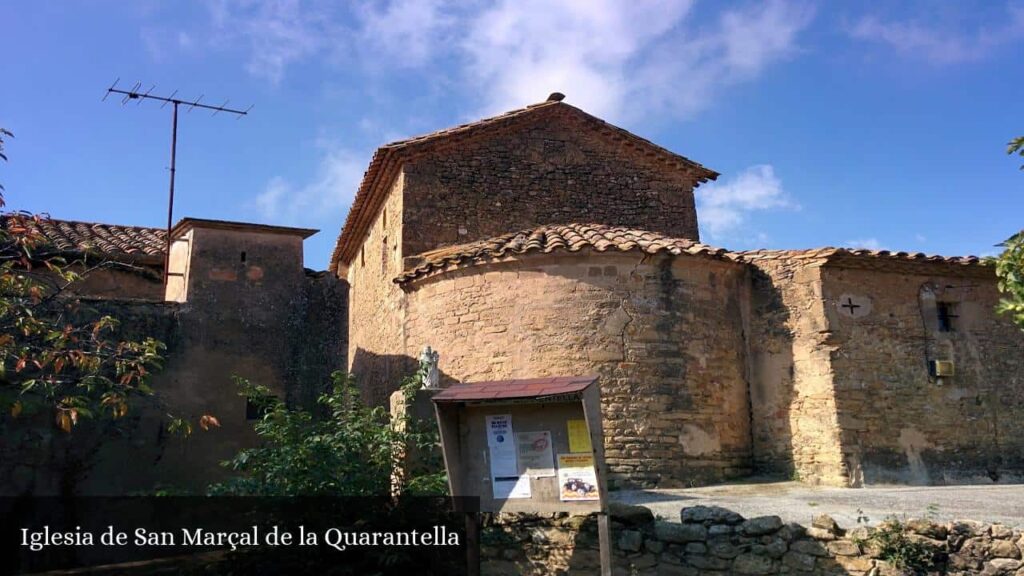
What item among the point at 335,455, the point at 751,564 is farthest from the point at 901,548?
the point at 335,455

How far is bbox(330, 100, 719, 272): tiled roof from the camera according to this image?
44.7 ft

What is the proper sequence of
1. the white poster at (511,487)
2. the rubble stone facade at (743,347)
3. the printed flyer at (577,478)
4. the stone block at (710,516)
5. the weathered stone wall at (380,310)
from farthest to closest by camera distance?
the weathered stone wall at (380,310) < the rubble stone facade at (743,347) < the stone block at (710,516) < the white poster at (511,487) < the printed flyer at (577,478)

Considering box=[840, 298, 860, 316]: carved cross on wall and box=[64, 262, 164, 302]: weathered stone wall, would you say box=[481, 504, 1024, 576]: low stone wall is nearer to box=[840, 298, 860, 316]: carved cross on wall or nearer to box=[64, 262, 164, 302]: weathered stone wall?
box=[840, 298, 860, 316]: carved cross on wall

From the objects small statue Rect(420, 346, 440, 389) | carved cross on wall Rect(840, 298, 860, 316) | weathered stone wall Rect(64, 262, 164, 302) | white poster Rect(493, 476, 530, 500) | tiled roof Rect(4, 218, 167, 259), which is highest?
tiled roof Rect(4, 218, 167, 259)

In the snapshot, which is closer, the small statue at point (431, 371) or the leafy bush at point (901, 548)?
the leafy bush at point (901, 548)

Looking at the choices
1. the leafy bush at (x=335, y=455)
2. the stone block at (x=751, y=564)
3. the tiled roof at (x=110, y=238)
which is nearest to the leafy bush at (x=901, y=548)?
the stone block at (x=751, y=564)

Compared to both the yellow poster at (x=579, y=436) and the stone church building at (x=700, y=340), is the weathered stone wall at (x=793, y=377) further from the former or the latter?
the yellow poster at (x=579, y=436)

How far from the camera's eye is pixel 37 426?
37.8 feet

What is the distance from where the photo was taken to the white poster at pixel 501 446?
22.2ft

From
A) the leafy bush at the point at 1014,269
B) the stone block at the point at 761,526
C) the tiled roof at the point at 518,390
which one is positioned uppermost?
the leafy bush at the point at 1014,269

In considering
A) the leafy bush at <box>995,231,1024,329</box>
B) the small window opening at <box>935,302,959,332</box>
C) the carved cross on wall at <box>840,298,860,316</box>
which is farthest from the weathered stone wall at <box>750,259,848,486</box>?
the leafy bush at <box>995,231,1024,329</box>

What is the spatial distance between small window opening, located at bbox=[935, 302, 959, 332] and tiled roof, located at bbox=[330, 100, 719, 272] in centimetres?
516

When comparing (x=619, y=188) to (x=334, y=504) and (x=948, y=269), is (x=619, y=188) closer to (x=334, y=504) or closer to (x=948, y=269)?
(x=948, y=269)

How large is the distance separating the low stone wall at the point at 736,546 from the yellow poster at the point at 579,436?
1147mm
